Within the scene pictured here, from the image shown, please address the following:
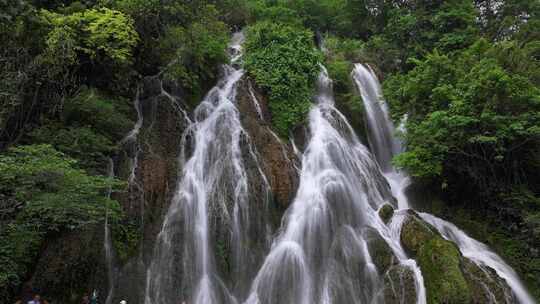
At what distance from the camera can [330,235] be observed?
10141mm

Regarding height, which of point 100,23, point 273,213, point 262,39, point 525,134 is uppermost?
point 262,39

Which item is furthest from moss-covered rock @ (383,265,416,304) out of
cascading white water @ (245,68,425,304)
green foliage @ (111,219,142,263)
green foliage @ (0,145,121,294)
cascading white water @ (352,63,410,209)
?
green foliage @ (0,145,121,294)

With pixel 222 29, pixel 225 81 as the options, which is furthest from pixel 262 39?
pixel 225 81

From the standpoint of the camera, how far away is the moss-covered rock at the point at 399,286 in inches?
328

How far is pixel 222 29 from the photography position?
15688 mm

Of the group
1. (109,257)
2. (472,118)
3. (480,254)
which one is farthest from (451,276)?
(109,257)

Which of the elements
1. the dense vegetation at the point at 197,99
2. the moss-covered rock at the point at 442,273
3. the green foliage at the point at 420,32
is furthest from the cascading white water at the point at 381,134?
the moss-covered rock at the point at 442,273

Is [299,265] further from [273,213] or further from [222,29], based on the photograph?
[222,29]

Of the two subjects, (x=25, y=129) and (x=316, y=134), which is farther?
(x=316, y=134)

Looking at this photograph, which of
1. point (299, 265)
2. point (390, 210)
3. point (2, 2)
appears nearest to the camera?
point (2, 2)

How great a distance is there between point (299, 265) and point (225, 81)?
349 inches

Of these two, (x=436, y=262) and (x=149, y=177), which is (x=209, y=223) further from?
(x=436, y=262)

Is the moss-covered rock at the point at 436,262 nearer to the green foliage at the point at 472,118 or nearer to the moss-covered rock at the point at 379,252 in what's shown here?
the moss-covered rock at the point at 379,252

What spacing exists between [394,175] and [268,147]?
6.09 m
